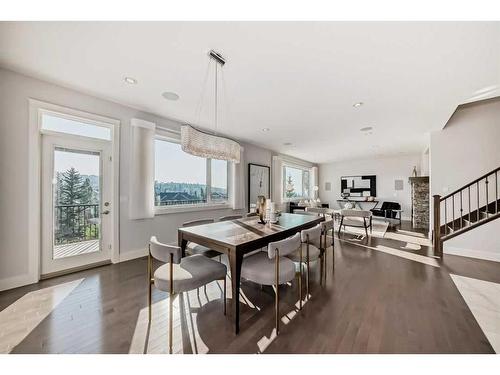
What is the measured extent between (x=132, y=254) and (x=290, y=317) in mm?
2836

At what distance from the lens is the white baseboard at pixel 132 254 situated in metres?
3.30

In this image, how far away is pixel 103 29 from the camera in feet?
5.46

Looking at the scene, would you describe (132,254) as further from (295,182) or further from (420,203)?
(420,203)

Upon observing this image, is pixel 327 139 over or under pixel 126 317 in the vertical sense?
over

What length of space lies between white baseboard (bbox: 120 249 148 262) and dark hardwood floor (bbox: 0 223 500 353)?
0.38 metres

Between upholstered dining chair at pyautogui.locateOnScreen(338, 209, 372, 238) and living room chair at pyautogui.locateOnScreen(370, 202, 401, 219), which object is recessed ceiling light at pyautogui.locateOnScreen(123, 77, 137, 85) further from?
living room chair at pyautogui.locateOnScreen(370, 202, 401, 219)

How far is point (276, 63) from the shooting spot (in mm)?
2145

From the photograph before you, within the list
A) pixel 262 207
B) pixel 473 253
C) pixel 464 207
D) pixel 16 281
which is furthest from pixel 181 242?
pixel 464 207

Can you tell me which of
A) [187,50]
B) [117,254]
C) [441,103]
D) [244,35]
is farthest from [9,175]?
[441,103]

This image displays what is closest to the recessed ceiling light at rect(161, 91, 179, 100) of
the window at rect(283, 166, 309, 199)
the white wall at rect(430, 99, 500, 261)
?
the white wall at rect(430, 99, 500, 261)
